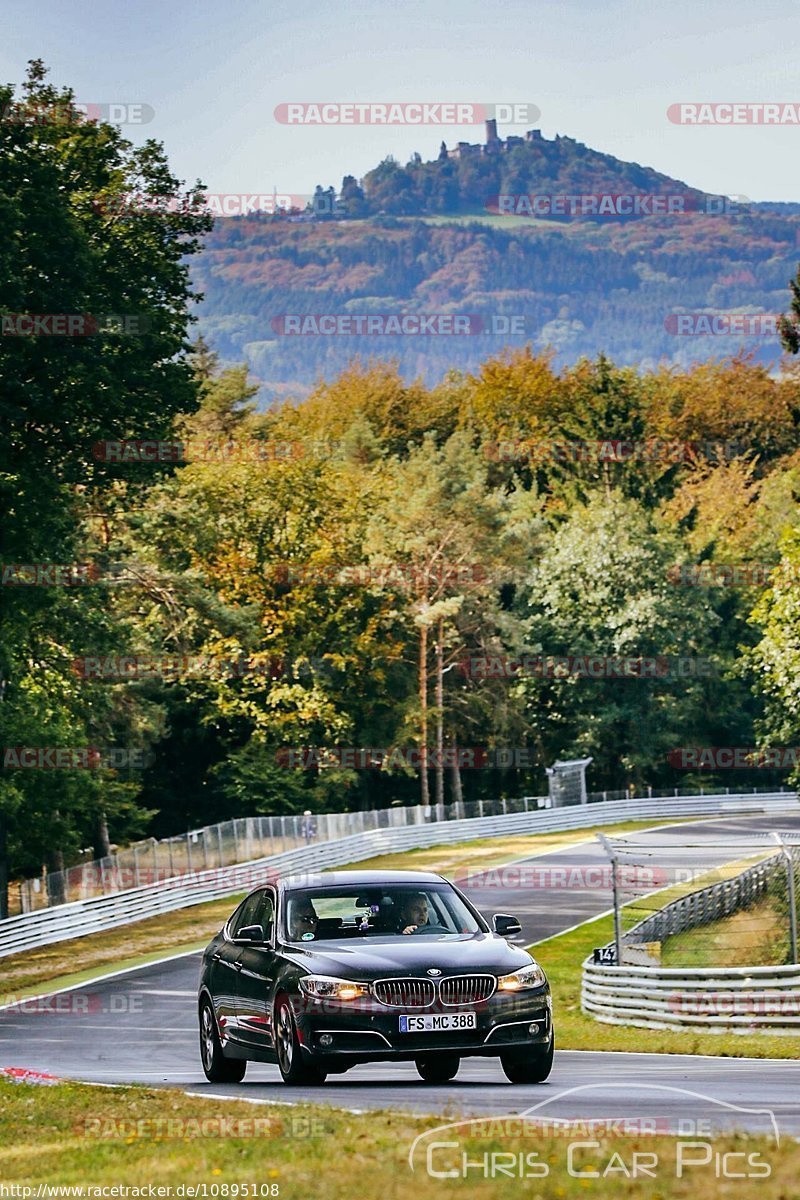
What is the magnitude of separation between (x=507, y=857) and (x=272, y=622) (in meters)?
18.2

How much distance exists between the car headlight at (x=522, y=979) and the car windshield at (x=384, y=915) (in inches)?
33.2

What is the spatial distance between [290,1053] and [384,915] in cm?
127

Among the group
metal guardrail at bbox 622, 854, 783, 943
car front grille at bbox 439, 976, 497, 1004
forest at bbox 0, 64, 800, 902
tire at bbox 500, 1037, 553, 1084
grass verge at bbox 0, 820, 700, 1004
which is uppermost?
forest at bbox 0, 64, 800, 902

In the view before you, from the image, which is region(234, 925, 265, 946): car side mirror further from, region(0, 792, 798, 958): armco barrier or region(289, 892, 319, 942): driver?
region(0, 792, 798, 958): armco barrier

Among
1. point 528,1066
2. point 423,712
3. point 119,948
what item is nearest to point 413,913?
point 528,1066

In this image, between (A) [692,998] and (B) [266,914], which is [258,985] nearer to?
(B) [266,914]

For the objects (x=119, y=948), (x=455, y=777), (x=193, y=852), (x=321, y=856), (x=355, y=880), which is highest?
(x=355, y=880)

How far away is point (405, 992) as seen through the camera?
13.2m

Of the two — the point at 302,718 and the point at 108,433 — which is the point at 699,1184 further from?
the point at 302,718

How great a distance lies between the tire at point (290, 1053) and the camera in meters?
13.5

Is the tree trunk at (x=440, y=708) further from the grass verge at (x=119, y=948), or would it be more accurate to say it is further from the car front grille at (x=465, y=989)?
the car front grille at (x=465, y=989)

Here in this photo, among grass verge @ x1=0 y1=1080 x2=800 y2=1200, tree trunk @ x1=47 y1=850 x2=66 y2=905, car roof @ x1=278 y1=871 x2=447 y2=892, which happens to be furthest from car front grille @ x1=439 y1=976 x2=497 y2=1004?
tree trunk @ x1=47 y1=850 x2=66 y2=905

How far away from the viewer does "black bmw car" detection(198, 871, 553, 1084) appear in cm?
1316

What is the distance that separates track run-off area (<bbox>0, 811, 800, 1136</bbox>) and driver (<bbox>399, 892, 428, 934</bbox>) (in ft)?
3.77
